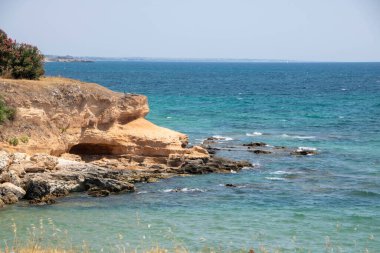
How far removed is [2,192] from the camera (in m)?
26.4

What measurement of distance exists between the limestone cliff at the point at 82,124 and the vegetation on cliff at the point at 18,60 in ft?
3.53

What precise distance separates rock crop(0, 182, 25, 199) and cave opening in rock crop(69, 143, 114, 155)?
8099 mm

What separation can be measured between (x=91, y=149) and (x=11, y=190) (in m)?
9.03

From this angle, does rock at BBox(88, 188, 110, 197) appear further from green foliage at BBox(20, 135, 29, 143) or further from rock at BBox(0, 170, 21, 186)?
green foliage at BBox(20, 135, 29, 143)

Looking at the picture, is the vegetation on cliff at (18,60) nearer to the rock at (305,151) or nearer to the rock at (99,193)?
the rock at (99,193)

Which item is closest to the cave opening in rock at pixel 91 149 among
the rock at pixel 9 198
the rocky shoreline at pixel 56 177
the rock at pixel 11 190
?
the rocky shoreline at pixel 56 177

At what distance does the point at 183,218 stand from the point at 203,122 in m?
33.9

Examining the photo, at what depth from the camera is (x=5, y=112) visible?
102 feet

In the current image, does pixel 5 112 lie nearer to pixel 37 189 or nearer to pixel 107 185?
pixel 37 189

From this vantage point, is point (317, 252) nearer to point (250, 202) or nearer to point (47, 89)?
point (250, 202)

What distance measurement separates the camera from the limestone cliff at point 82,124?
31734 millimetres

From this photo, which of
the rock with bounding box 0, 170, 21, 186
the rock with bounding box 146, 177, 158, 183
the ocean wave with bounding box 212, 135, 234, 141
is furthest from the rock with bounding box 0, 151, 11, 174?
the ocean wave with bounding box 212, 135, 234, 141

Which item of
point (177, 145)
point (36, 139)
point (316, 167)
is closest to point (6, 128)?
point (36, 139)

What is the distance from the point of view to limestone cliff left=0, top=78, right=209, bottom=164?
31.7 meters
